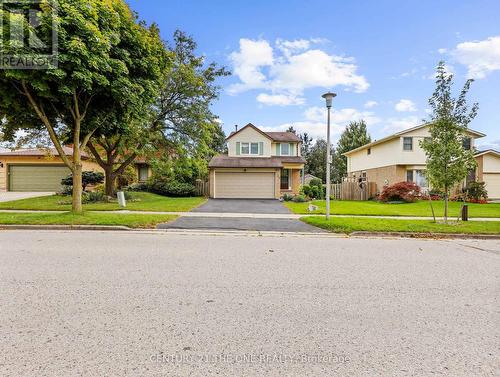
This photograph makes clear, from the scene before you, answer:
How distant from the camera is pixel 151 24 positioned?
1495 cm

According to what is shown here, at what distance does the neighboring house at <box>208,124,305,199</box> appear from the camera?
77.9 feet

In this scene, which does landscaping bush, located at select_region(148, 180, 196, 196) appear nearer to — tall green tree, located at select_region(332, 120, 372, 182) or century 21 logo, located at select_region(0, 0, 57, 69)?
century 21 logo, located at select_region(0, 0, 57, 69)

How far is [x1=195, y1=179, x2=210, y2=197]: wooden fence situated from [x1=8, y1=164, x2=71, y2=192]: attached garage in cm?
1220

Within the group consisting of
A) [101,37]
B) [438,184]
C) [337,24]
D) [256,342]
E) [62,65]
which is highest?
[337,24]

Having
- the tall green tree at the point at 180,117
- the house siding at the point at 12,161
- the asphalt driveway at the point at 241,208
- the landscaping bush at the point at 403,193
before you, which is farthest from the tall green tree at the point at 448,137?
the house siding at the point at 12,161

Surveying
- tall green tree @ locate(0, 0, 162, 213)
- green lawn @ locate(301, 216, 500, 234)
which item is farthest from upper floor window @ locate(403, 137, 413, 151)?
tall green tree @ locate(0, 0, 162, 213)

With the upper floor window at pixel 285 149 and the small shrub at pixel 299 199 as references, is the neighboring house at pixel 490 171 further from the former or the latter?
the upper floor window at pixel 285 149

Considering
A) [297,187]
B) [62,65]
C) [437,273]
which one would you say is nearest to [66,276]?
[437,273]

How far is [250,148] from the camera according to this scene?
26.0 metres

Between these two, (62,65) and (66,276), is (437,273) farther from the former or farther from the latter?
(62,65)

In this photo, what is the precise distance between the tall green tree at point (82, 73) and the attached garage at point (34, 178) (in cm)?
1276

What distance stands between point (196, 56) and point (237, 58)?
9.02 ft

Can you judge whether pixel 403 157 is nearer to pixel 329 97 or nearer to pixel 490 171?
pixel 490 171

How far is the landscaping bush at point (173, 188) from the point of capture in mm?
23016
